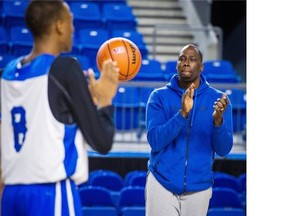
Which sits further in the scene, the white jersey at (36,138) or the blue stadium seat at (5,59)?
the blue stadium seat at (5,59)

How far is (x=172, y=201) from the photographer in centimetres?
413

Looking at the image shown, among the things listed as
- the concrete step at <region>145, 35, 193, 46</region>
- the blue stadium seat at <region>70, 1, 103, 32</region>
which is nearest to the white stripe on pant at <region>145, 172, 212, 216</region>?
the blue stadium seat at <region>70, 1, 103, 32</region>

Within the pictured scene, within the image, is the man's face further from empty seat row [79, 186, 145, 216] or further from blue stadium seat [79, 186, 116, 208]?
blue stadium seat [79, 186, 116, 208]

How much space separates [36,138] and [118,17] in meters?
8.09

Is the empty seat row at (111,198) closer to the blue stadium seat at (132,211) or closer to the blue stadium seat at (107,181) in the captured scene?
A: the blue stadium seat at (132,211)

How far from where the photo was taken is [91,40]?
31.4ft

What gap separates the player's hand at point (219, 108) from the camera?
383cm

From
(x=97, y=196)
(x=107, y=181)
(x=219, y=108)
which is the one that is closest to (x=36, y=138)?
(x=219, y=108)

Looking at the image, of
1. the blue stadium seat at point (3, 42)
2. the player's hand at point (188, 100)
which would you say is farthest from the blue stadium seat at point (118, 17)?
the player's hand at point (188, 100)

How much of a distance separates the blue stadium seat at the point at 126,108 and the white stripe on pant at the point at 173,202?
3807 mm

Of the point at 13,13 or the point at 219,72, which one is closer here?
the point at 219,72

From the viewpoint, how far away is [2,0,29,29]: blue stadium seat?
1012cm

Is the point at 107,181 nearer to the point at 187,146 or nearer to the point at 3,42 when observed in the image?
the point at 187,146
